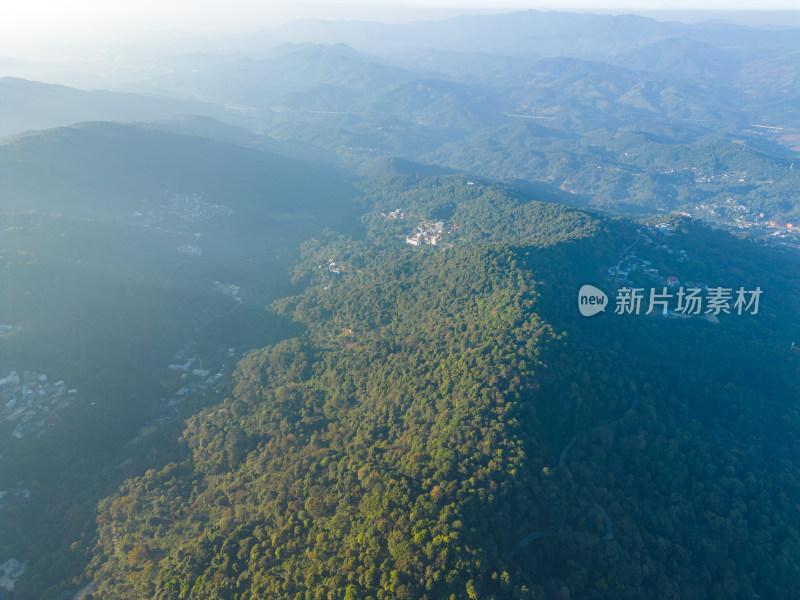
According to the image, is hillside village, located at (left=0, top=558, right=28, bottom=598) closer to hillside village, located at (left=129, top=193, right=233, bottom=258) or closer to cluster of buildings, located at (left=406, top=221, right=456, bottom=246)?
hillside village, located at (left=129, top=193, right=233, bottom=258)

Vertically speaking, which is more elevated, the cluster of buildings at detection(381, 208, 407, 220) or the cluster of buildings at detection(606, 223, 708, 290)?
the cluster of buildings at detection(606, 223, 708, 290)

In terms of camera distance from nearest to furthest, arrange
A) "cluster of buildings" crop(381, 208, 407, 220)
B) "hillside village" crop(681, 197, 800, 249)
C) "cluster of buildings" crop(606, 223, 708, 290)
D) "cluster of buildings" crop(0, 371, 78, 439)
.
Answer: "cluster of buildings" crop(0, 371, 78, 439) → "cluster of buildings" crop(606, 223, 708, 290) → "cluster of buildings" crop(381, 208, 407, 220) → "hillside village" crop(681, 197, 800, 249)

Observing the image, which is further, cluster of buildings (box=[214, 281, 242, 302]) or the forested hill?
cluster of buildings (box=[214, 281, 242, 302])

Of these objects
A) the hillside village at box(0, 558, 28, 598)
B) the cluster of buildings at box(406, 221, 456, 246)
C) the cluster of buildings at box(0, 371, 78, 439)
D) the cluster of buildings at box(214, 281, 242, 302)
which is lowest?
the hillside village at box(0, 558, 28, 598)

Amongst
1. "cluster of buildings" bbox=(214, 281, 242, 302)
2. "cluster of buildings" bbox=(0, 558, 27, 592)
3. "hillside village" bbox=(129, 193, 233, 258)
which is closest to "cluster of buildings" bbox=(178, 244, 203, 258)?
"hillside village" bbox=(129, 193, 233, 258)

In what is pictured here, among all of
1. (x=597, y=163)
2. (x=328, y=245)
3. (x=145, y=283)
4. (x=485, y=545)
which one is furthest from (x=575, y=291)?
(x=597, y=163)

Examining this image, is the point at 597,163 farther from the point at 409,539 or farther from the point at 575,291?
the point at 409,539

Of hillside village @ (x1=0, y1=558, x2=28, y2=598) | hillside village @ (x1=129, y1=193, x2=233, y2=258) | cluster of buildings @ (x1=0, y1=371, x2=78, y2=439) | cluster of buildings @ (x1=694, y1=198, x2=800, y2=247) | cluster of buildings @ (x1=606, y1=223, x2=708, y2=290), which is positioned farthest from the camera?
cluster of buildings @ (x1=694, y1=198, x2=800, y2=247)

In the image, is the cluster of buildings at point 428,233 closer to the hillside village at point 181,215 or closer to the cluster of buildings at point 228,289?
the cluster of buildings at point 228,289
